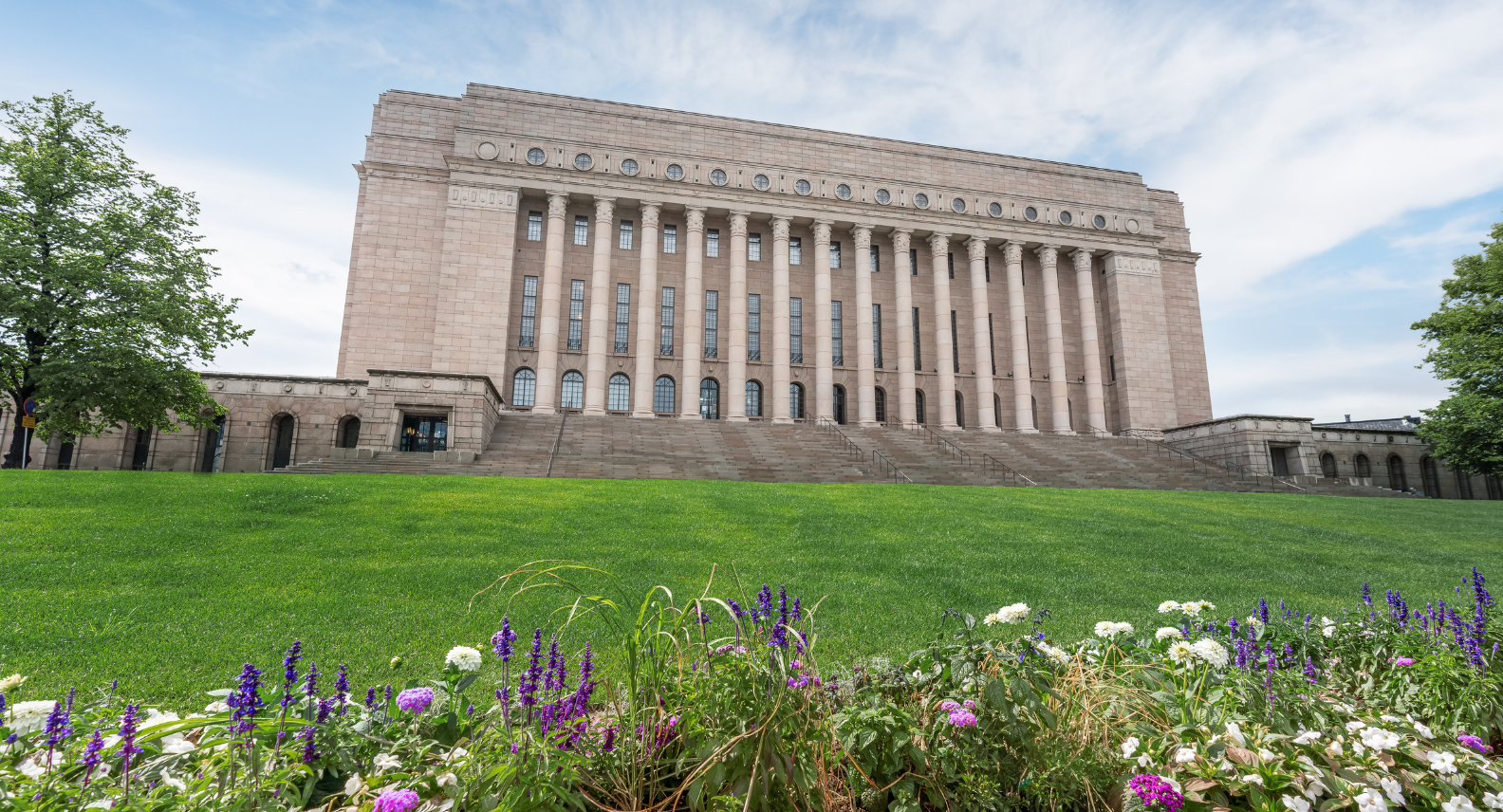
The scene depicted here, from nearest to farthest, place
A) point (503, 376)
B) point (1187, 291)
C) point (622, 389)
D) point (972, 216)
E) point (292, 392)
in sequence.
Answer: point (292, 392) < point (503, 376) < point (622, 389) < point (972, 216) < point (1187, 291)

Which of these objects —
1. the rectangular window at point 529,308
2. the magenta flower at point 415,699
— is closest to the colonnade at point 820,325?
the rectangular window at point 529,308

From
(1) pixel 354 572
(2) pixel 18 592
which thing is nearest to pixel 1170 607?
(1) pixel 354 572

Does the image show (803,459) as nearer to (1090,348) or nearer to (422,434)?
(422,434)

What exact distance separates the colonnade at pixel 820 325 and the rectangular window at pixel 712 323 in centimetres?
138

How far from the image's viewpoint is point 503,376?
4053cm

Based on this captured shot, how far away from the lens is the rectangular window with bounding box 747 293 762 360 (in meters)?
46.2

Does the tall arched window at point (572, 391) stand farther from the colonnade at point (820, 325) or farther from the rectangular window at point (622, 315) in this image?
the rectangular window at point (622, 315)

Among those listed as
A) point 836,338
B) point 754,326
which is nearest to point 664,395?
point 754,326

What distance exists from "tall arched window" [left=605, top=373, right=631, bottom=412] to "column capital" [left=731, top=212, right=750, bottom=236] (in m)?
11.9

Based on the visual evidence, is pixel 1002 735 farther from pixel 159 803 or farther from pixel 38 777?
pixel 38 777

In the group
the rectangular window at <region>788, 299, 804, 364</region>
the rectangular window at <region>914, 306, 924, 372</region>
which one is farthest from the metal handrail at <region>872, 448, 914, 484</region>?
the rectangular window at <region>914, 306, 924, 372</region>

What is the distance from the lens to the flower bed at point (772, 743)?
2.85 meters

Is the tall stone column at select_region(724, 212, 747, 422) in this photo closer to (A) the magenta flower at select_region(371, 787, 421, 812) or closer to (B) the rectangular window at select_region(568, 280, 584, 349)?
(B) the rectangular window at select_region(568, 280, 584, 349)

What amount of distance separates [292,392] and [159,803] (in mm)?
33562
